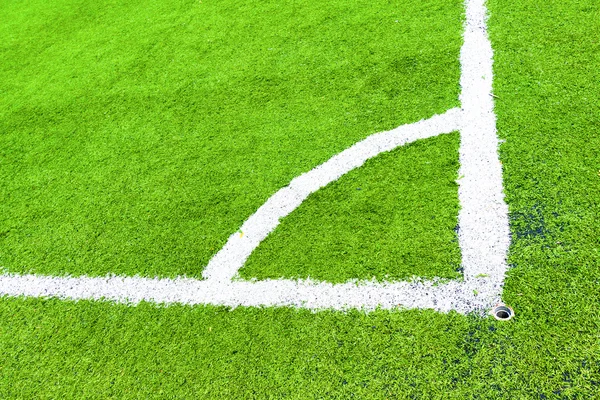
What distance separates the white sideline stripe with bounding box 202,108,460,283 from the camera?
8.98 ft

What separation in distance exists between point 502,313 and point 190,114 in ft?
9.00

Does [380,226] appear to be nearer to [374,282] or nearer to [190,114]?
[374,282]

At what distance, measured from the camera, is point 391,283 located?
2.43m

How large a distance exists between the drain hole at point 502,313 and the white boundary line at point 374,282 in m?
0.04

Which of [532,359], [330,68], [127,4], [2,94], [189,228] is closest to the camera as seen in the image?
[532,359]

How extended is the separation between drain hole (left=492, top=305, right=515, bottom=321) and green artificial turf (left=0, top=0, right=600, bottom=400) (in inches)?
1.4

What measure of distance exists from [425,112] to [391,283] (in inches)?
53.7

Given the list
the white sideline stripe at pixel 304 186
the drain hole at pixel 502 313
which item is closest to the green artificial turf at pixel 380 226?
the white sideline stripe at pixel 304 186

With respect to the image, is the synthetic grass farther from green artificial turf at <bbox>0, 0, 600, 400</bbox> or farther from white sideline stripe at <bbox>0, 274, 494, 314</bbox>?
green artificial turf at <bbox>0, 0, 600, 400</bbox>

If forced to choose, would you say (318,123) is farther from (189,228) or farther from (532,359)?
(532,359)

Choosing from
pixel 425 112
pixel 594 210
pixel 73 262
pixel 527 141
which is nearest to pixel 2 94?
pixel 73 262

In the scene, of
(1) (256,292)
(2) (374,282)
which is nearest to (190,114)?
(1) (256,292)

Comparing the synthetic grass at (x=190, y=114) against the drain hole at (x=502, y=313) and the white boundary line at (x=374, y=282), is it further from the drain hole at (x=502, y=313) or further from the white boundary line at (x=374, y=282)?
the drain hole at (x=502, y=313)

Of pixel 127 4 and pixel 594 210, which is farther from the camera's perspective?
pixel 127 4
